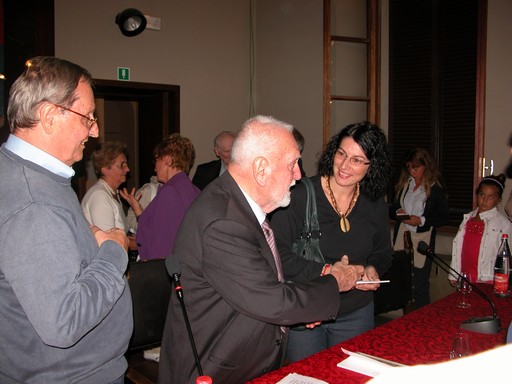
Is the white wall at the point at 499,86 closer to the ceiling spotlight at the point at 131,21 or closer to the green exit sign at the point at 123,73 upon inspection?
the ceiling spotlight at the point at 131,21

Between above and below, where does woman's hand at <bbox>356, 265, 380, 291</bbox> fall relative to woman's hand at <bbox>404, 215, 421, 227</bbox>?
above

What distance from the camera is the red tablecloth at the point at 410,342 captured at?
1720 millimetres

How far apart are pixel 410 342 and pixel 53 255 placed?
1.47 metres

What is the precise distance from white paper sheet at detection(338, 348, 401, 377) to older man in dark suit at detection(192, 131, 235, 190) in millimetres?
3619

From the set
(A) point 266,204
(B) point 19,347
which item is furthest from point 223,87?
(B) point 19,347

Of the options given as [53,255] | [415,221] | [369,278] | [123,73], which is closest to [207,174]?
[123,73]

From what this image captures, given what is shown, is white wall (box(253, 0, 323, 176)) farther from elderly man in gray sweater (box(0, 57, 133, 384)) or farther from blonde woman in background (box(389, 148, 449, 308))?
elderly man in gray sweater (box(0, 57, 133, 384))

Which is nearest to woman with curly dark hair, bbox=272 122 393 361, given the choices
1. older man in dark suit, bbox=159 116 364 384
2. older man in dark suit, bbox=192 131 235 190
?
older man in dark suit, bbox=159 116 364 384

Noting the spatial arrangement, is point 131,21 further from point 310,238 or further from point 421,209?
point 310,238

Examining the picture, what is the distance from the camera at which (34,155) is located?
144cm

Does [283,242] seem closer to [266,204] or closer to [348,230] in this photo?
[348,230]

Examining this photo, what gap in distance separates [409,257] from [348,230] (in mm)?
1072

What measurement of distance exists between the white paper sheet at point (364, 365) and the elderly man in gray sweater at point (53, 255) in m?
0.79

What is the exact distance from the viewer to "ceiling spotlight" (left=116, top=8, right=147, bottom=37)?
5.56 m
